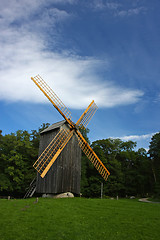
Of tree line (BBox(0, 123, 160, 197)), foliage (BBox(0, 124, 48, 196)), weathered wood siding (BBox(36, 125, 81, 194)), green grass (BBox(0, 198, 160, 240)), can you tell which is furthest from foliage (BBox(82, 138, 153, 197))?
green grass (BBox(0, 198, 160, 240))

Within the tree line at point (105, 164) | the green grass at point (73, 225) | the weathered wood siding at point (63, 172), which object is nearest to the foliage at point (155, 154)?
the tree line at point (105, 164)

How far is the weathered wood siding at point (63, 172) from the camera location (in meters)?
20.8

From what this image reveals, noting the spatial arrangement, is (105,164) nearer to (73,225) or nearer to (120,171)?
(120,171)

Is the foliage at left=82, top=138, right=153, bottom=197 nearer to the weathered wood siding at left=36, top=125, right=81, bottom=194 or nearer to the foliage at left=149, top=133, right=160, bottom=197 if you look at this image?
the foliage at left=149, top=133, right=160, bottom=197

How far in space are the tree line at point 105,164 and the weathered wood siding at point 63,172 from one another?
31.2 feet

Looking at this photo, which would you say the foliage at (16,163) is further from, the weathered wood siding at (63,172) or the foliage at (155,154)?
the foliage at (155,154)

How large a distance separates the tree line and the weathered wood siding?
950cm

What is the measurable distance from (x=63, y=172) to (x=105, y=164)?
20.6m

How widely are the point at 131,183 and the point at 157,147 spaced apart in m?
10.1

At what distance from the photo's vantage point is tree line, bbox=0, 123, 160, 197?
31.1 meters

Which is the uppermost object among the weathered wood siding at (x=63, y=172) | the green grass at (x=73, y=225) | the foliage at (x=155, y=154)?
the foliage at (x=155, y=154)

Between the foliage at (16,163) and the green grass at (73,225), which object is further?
the foliage at (16,163)

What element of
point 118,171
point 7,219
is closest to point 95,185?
point 118,171

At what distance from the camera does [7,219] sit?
11914mm
